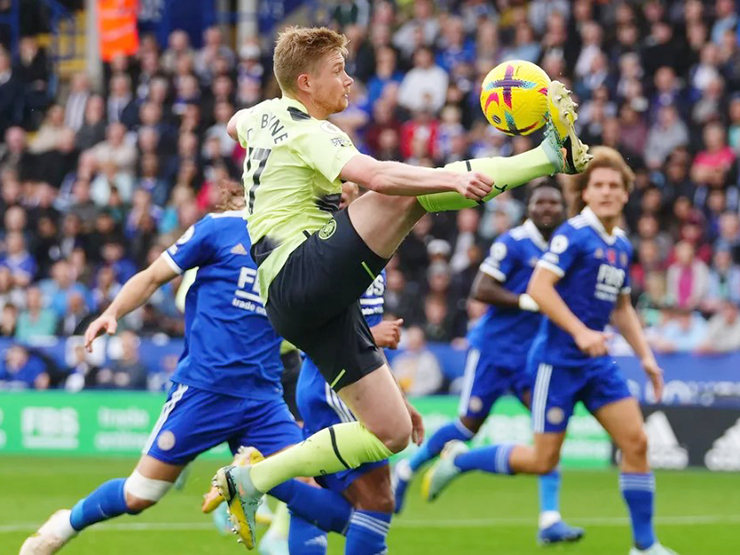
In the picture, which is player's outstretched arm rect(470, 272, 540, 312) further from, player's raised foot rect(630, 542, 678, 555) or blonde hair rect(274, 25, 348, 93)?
blonde hair rect(274, 25, 348, 93)

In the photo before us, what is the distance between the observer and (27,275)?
19.3 m

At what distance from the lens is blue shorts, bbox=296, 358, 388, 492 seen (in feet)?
24.2

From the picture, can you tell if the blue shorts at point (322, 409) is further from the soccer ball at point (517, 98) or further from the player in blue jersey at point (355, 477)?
the soccer ball at point (517, 98)

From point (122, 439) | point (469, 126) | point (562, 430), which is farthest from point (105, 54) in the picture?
point (562, 430)

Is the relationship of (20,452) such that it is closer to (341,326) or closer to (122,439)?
(122,439)

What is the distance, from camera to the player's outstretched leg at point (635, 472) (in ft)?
27.3

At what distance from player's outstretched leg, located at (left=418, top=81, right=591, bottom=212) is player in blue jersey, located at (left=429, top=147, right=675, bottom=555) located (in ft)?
8.43

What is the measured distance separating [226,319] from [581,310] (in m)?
2.33

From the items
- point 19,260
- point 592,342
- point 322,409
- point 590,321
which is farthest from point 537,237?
point 19,260

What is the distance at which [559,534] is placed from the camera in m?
9.47

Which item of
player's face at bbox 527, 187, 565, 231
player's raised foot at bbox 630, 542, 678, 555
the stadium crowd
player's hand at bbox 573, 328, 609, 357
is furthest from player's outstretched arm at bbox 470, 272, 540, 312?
the stadium crowd

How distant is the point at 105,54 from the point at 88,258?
448 cm

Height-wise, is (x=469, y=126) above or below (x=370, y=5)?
below

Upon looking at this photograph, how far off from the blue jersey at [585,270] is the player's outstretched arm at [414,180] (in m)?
3.01
